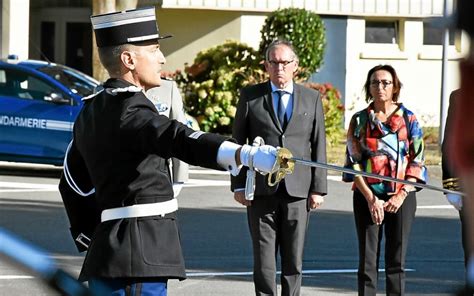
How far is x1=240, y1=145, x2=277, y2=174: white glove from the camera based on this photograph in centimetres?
387

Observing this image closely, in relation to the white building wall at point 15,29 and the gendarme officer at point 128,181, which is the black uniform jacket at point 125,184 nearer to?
the gendarme officer at point 128,181

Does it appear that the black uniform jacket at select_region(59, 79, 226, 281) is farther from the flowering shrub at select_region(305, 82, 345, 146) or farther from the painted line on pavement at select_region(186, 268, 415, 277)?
the flowering shrub at select_region(305, 82, 345, 146)

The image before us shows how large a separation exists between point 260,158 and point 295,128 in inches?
136

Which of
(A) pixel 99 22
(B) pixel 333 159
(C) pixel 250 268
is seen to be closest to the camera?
(A) pixel 99 22

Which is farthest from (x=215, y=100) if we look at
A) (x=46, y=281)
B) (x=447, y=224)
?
(x=46, y=281)

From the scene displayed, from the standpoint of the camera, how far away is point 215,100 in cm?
2133

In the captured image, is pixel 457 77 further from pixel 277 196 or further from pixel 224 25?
pixel 224 25

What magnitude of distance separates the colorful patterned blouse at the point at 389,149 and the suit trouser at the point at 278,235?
49 centimetres

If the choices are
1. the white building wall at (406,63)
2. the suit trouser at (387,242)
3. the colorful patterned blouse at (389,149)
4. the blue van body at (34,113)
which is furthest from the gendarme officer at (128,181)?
the white building wall at (406,63)

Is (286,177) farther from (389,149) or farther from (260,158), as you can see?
(260,158)

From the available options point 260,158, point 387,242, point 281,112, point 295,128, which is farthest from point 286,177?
point 260,158

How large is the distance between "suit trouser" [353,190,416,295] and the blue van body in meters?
9.24

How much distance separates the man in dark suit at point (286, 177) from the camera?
23.6 feet

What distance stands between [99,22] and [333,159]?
577 inches
